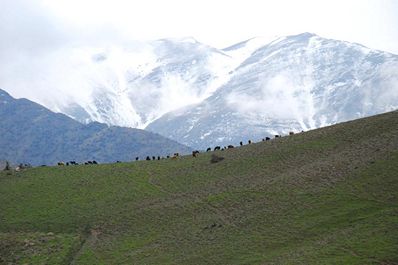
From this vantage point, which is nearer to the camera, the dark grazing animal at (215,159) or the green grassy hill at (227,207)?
the green grassy hill at (227,207)

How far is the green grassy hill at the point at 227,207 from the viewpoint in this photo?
6284 cm

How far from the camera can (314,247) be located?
59688 mm

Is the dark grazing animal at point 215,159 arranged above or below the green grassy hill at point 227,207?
above

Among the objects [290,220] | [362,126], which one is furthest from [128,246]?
[362,126]

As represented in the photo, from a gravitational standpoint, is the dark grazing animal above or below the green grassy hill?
above

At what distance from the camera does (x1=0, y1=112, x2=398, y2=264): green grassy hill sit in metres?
62.8

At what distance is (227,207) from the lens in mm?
77312

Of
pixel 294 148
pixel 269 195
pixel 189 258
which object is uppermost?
pixel 294 148

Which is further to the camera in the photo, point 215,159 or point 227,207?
point 215,159

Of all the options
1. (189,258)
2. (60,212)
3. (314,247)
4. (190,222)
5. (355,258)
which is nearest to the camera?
(355,258)

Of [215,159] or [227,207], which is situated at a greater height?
[215,159]

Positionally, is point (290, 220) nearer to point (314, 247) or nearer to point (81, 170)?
point (314, 247)

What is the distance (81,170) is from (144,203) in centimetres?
2435

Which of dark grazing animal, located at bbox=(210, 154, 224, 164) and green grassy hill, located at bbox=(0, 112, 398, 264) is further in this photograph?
dark grazing animal, located at bbox=(210, 154, 224, 164)
